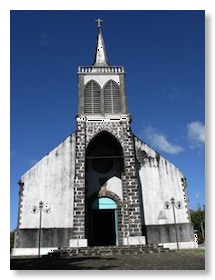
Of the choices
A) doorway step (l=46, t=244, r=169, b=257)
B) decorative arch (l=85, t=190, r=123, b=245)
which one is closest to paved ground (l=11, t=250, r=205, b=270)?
doorway step (l=46, t=244, r=169, b=257)

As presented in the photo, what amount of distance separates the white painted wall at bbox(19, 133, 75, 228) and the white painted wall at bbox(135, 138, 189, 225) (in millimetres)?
3949

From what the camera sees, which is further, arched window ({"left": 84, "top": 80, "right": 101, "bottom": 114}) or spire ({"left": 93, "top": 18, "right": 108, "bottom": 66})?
spire ({"left": 93, "top": 18, "right": 108, "bottom": 66})

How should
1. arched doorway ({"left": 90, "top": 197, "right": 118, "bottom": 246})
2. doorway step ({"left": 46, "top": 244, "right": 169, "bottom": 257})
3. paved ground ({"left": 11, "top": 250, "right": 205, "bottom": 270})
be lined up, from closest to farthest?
1. paved ground ({"left": 11, "top": 250, "right": 205, "bottom": 270})
2. doorway step ({"left": 46, "top": 244, "right": 169, "bottom": 257})
3. arched doorway ({"left": 90, "top": 197, "right": 118, "bottom": 246})

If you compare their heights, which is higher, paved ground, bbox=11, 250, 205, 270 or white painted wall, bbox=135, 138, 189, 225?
white painted wall, bbox=135, 138, 189, 225

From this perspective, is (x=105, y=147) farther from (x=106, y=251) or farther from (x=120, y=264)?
(x=120, y=264)

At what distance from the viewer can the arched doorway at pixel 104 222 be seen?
15914mm

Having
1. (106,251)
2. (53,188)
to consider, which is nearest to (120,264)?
(106,251)

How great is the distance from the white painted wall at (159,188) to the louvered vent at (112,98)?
235 cm

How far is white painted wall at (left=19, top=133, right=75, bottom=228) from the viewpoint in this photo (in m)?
14.9

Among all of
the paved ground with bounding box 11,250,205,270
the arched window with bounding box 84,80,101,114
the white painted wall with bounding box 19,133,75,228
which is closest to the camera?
the paved ground with bounding box 11,250,205,270

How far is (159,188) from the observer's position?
15961 millimetres

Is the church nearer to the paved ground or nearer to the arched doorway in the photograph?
the arched doorway

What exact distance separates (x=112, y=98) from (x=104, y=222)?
295 inches

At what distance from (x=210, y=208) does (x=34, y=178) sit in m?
11.0
